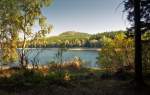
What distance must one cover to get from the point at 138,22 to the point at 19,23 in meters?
17.9

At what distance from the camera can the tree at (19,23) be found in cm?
2875

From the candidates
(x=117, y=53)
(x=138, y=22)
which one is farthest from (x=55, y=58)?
(x=138, y=22)

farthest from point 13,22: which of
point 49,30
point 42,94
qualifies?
point 42,94

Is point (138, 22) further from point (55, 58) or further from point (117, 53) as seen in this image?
point (117, 53)

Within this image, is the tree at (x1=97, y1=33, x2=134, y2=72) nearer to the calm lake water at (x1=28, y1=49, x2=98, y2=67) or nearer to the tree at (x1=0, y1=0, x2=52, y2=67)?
the calm lake water at (x1=28, y1=49, x2=98, y2=67)

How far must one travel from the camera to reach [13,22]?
2905 centimetres

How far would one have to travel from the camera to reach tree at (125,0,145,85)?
1418cm

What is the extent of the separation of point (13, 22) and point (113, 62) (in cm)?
2054

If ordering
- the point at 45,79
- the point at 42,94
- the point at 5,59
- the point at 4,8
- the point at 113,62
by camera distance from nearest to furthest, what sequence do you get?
the point at 42,94 → the point at 45,79 → the point at 4,8 → the point at 5,59 → the point at 113,62

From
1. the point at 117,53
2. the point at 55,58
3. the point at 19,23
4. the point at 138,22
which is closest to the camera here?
the point at 138,22

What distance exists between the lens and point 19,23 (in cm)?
2919

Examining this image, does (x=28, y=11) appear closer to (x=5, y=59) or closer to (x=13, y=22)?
(x=13, y=22)

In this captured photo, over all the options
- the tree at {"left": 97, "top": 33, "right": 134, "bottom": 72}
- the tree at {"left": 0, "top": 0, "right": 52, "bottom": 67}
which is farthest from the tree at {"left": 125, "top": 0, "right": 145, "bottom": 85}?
the tree at {"left": 97, "top": 33, "right": 134, "bottom": 72}

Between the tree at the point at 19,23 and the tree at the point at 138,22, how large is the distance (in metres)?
15.3
